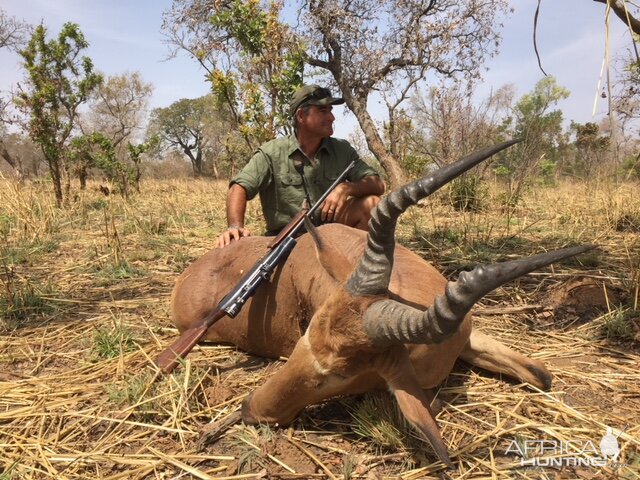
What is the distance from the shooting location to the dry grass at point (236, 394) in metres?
2.02

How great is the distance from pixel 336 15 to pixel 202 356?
537 inches

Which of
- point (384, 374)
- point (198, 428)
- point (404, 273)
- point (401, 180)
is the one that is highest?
point (401, 180)

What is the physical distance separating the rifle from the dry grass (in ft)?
0.37

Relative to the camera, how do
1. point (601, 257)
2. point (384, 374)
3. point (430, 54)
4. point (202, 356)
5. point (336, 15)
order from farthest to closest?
point (430, 54) → point (336, 15) → point (601, 257) → point (202, 356) → point (384, 374)

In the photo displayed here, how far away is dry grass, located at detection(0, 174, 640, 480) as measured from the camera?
202 cm

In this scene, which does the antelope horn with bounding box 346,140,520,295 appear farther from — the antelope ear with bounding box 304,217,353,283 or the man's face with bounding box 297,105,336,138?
the man's face with bounding box 297,105,336,138

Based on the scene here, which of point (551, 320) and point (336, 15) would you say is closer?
point (551, 320)

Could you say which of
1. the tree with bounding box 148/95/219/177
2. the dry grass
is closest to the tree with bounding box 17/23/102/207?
the dry grass

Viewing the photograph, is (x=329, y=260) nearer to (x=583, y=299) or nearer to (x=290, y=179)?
(x=583, y=299)

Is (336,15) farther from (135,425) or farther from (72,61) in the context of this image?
(135,425)

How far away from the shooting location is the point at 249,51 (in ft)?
31.4

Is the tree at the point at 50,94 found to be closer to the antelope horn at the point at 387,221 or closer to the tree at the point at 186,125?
the antelope horn at the point at 387,221

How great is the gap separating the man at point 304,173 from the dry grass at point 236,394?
97 cm

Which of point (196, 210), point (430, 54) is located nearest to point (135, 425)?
point (196, 210)
